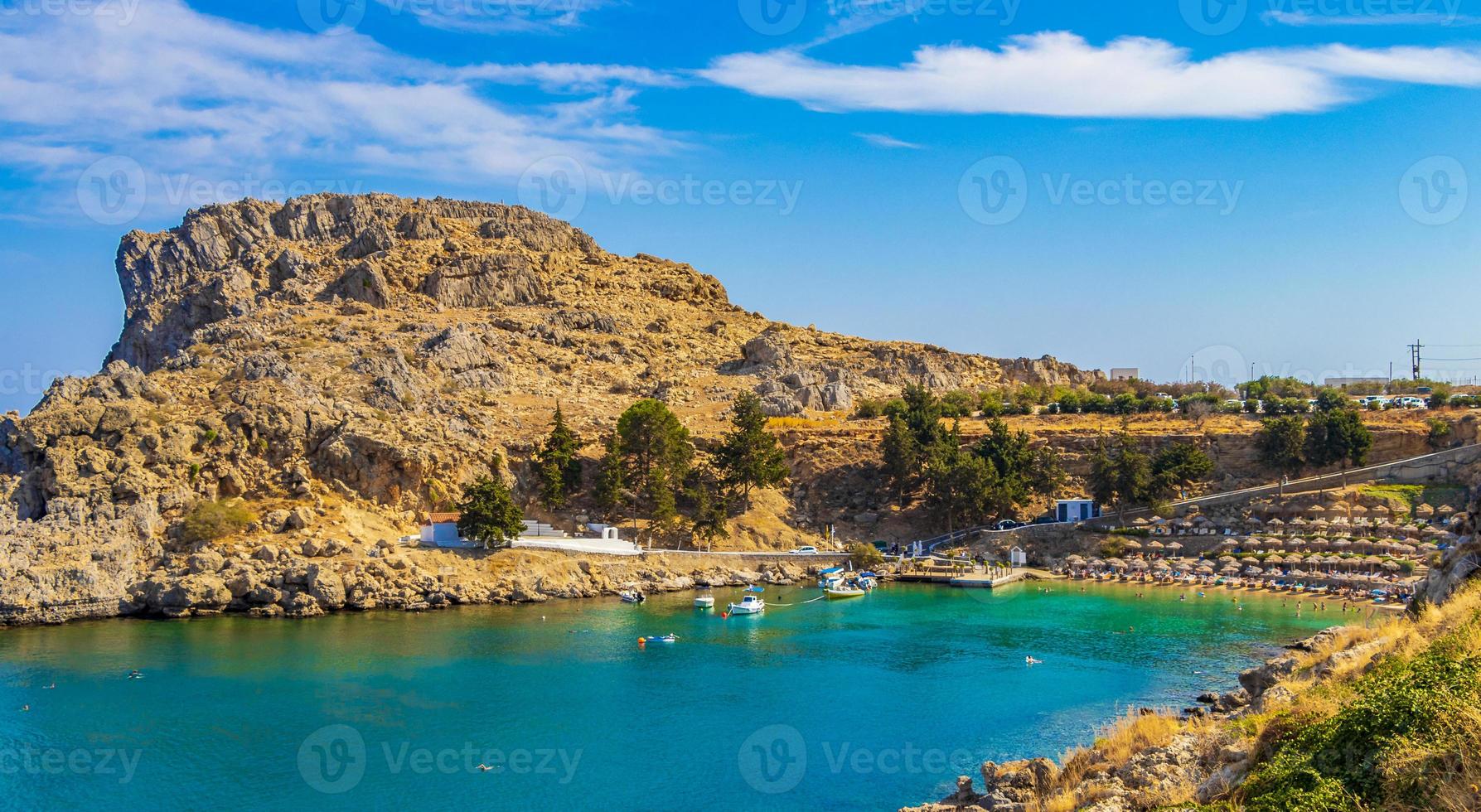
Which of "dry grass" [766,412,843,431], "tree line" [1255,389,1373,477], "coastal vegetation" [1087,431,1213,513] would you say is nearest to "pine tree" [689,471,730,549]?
"dry grass" [766,412,843,431]

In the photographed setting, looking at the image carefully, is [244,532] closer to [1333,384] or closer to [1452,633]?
[1452,633]

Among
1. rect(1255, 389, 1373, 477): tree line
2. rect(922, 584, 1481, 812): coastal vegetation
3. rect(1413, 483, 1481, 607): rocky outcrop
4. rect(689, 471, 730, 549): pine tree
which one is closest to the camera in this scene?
rect(922, 584, 1481, 812): coastal vegetation

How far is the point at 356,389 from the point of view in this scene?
67062mm

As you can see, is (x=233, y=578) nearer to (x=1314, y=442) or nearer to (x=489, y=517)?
(x=489, y=517)

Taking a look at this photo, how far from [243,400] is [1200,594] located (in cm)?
5447

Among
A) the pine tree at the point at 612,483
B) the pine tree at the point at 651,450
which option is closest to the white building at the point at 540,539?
the pine tree at the point at 612,483

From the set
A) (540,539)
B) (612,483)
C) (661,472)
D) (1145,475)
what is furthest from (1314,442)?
(540,539)

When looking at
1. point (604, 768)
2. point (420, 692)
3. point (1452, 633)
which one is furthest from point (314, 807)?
point (1452, 633)

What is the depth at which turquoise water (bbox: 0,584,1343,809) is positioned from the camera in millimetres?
26891

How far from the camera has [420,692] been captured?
115 ft

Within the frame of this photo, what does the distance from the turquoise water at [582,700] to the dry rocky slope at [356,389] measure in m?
3.76

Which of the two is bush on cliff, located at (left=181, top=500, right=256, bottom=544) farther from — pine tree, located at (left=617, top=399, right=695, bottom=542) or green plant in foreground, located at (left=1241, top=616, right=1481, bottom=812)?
green plant in foreground, located at (left=1241, top=616, right=1481, bottom=812)

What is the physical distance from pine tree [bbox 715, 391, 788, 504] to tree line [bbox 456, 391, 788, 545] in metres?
0.05

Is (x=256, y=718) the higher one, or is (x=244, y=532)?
(x=244, y=532)
